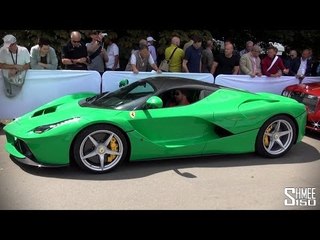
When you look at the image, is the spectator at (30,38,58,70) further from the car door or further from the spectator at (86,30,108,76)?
the car door

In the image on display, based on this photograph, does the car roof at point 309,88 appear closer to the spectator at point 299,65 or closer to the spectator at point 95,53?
the spectator at point 299,65

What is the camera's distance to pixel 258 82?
28.3 ft

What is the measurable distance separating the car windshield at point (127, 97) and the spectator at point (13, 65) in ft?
7.20

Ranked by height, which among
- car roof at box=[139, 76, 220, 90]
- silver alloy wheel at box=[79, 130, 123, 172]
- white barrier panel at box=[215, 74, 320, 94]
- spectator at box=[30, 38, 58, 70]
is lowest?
silver alloy wheel at box=[79, 130, 123, 172]

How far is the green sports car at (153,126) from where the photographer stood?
4809mm

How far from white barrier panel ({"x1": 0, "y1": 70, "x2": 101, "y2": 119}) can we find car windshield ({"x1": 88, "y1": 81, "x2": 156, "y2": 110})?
1.99 meters

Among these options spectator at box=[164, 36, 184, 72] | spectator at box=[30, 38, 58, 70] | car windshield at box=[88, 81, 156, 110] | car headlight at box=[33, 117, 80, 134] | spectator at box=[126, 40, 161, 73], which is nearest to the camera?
car headlight at box=[33, 117, 80, 134]

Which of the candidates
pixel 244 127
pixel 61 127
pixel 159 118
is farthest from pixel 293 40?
pixel 61 127

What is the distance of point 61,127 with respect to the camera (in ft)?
15.6

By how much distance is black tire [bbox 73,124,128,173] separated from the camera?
484cm

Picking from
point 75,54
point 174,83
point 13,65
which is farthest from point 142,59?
point 174,83

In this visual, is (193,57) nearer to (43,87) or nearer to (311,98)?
(311,98)

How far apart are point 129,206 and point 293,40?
10.7 meters

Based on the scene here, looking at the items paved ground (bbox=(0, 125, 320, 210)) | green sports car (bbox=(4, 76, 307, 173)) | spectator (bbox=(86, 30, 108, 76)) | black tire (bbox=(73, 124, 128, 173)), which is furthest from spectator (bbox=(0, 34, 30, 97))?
black tire (bbox=(73, 124, 128, 173))
